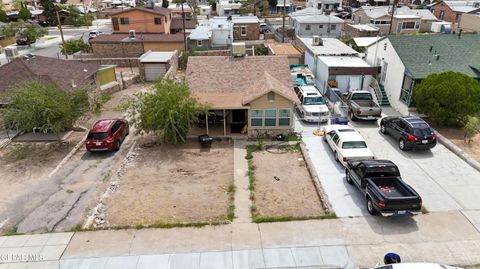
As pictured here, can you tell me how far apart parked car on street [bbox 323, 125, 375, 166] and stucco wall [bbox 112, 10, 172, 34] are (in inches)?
1482

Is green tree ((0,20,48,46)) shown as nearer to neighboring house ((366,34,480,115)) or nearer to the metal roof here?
the metal roof

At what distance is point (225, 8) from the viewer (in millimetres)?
68812

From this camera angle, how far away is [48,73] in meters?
25.9

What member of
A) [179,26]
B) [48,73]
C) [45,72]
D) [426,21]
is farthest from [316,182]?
[426,21]

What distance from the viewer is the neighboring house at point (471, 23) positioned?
45250 mm

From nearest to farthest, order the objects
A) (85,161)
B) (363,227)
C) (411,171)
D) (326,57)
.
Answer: (363,227)
(411,171)
(85,161)
(326,57)

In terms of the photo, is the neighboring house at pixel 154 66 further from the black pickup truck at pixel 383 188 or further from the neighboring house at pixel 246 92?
the black pickup truck at pixel 383 188

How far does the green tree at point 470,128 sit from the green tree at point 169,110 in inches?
600

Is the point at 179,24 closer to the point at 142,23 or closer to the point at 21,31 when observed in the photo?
the point at 142,23

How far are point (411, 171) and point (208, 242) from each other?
35.8 ft

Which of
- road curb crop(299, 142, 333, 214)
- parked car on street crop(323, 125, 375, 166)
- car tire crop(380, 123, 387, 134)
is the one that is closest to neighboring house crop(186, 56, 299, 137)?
road curb crop(299, 142, 333, 214)

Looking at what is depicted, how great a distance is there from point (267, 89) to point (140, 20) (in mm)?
35195

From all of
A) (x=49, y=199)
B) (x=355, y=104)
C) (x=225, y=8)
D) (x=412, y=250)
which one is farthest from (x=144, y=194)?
(x=225, y=8)

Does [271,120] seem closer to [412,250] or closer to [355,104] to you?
[355,104]
